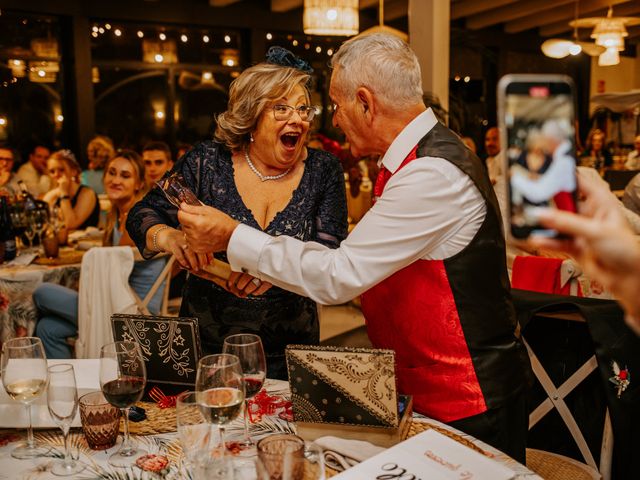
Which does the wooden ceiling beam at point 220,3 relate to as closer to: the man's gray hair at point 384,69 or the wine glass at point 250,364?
the man's gray hair at point 384,69

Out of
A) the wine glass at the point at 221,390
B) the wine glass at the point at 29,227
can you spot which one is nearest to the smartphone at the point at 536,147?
the wine glass at the point at 221,390

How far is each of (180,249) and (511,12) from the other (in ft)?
35.3

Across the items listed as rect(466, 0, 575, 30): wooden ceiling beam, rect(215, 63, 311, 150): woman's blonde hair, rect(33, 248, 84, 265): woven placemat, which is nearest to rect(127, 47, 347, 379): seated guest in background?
rect(215, 63, 311, 150): woman's blonde hair

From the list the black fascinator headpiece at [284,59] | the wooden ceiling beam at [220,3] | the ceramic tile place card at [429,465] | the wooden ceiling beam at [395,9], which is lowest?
the ceramic tile place card at [429,465]

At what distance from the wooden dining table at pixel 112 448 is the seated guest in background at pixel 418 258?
0.18 metres

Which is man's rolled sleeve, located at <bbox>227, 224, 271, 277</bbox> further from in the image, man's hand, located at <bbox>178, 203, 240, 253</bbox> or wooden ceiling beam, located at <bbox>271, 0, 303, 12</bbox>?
wooden ceiling beam, located at <bbox>271, 0, 303, 12</bbox>

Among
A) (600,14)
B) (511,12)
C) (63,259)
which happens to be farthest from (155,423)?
(600,14)

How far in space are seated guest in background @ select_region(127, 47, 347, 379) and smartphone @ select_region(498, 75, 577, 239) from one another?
52.0 inches

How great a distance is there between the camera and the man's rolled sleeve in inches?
64.7

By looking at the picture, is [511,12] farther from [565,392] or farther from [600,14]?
[565,392]

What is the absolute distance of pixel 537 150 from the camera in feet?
2.74

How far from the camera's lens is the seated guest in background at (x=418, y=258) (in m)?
1.58

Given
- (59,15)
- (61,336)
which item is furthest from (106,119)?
(61,336)

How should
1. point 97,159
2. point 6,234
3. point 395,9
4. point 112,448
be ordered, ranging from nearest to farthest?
point 112,448 < point 6,234 < point 97,159 < point 395,9
